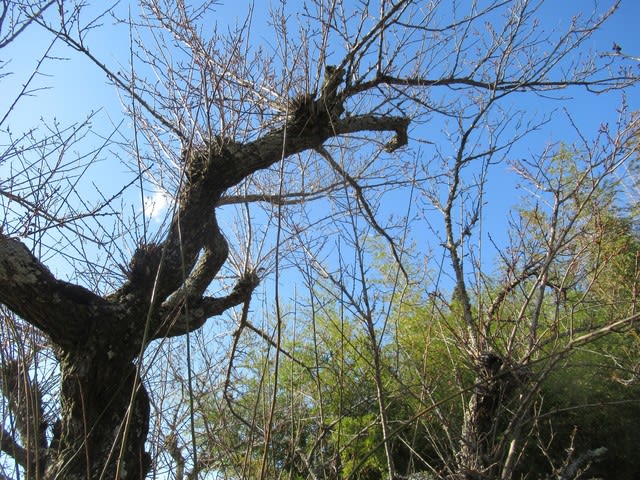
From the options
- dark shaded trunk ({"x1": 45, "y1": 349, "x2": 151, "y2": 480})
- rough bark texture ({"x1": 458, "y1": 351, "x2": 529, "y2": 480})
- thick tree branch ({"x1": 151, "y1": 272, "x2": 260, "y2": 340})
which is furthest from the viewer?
thick tree branch ({"x1": 151, "y1": 272, "x2": 260, "y2": 340})

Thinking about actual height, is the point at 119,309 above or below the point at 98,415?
above

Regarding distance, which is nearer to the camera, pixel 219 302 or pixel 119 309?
pixel 119 309

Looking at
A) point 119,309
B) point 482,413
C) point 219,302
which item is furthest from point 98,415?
point 482,413

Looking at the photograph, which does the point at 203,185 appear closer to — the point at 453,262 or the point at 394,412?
the point at 453,262

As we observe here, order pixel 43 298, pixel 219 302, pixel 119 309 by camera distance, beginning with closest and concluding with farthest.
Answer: pixel 43 298
pixel 119 309
pixel 219 302

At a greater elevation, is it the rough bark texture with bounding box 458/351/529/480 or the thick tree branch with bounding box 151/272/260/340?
the thick tree branch with bounding box 151/272/260/340

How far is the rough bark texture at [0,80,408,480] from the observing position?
199 cm

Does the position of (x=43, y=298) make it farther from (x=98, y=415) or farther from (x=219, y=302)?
(x=219, y=302)

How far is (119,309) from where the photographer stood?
7.45 feet

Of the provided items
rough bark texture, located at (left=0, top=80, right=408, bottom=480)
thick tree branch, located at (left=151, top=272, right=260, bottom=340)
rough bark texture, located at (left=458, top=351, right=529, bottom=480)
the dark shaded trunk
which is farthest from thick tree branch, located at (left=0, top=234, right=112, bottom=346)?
rough bark texture, located at (left=458, top=351, right=529, bottom=480)

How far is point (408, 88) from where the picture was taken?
3.22 m

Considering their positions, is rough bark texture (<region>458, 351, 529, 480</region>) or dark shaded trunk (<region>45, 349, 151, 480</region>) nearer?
rough bark texture (<region>458, 351, 529, 480</region>)

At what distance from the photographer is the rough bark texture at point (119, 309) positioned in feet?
6.52

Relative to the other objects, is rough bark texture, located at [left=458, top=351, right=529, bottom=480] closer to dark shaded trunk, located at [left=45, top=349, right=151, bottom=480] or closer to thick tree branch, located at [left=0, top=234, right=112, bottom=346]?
dark shaded trunk, located at [left=45, top=349, right=151, bottom=480]
